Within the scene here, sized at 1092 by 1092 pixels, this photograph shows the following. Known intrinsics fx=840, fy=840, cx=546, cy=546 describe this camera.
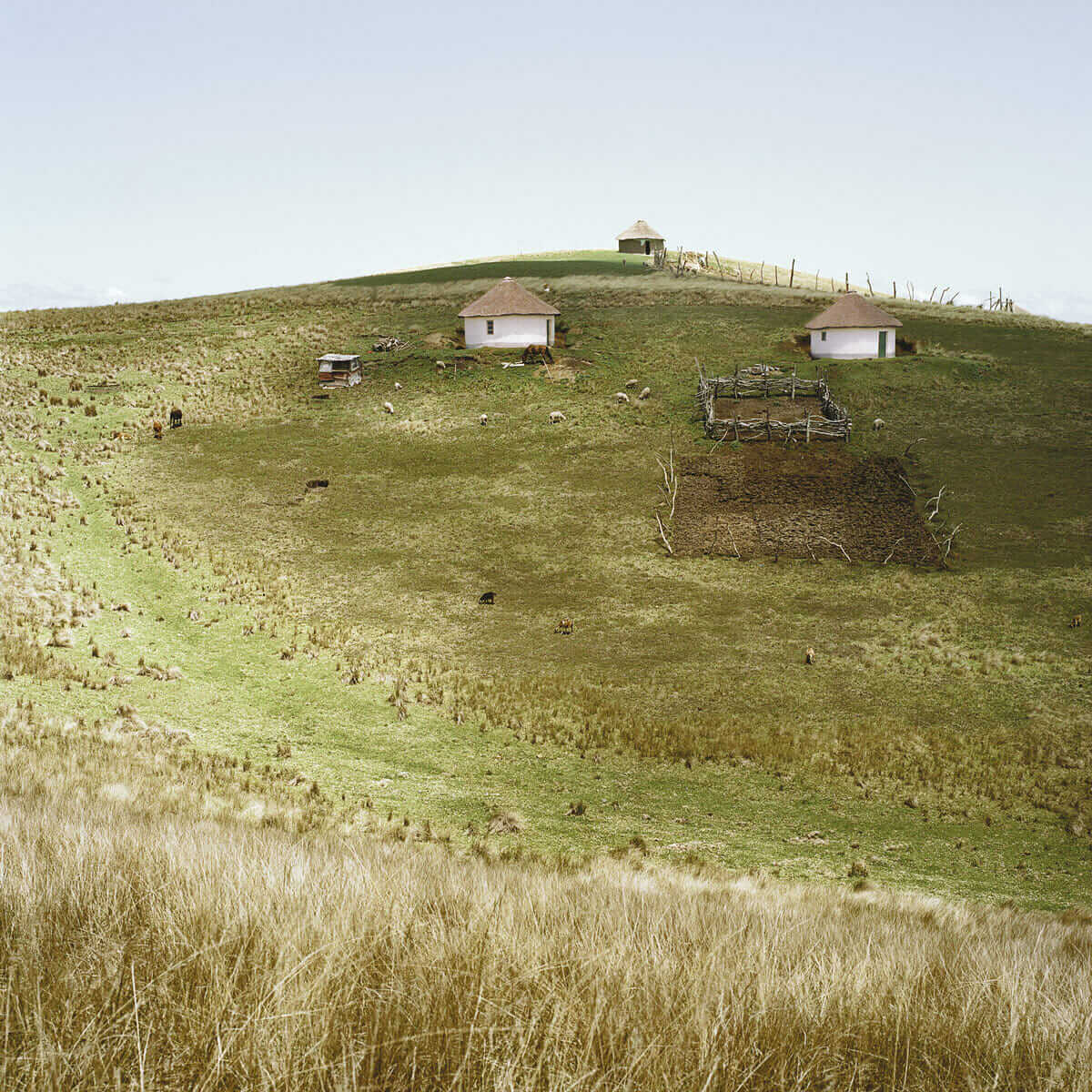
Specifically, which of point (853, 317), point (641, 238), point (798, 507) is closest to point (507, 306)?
point (853, 317)

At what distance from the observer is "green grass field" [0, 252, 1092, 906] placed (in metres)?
17.2

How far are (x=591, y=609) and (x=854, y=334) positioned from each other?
120ft

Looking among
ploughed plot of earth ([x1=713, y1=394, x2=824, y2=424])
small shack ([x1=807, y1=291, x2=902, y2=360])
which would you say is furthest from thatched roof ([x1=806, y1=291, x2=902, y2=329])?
ploughed plot of earth ([x1=713, y1=394, x2=824, y2=424])

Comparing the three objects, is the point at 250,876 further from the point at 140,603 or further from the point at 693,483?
the point at 693,483

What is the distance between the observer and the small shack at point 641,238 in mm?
111812

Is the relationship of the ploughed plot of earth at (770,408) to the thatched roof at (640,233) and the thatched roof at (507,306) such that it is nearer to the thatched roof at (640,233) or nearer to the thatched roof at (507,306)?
the thatched roof at (507,306)

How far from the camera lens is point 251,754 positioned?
1767 cm

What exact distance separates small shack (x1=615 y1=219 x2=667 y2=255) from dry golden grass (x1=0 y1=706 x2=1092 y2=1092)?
375 ft

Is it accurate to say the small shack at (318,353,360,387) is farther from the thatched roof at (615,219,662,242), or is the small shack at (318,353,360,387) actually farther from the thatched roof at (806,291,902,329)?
the thatched roof at (615,219,662,242)

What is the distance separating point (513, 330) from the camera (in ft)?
199

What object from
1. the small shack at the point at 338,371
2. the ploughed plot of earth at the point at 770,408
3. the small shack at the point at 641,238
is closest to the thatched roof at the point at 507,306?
the small shack at the point at 338,371

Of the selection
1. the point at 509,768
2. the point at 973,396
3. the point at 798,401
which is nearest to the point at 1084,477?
the point at 973,396

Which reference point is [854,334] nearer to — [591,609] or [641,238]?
[591,609]

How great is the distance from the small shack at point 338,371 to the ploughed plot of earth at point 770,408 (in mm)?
23478
